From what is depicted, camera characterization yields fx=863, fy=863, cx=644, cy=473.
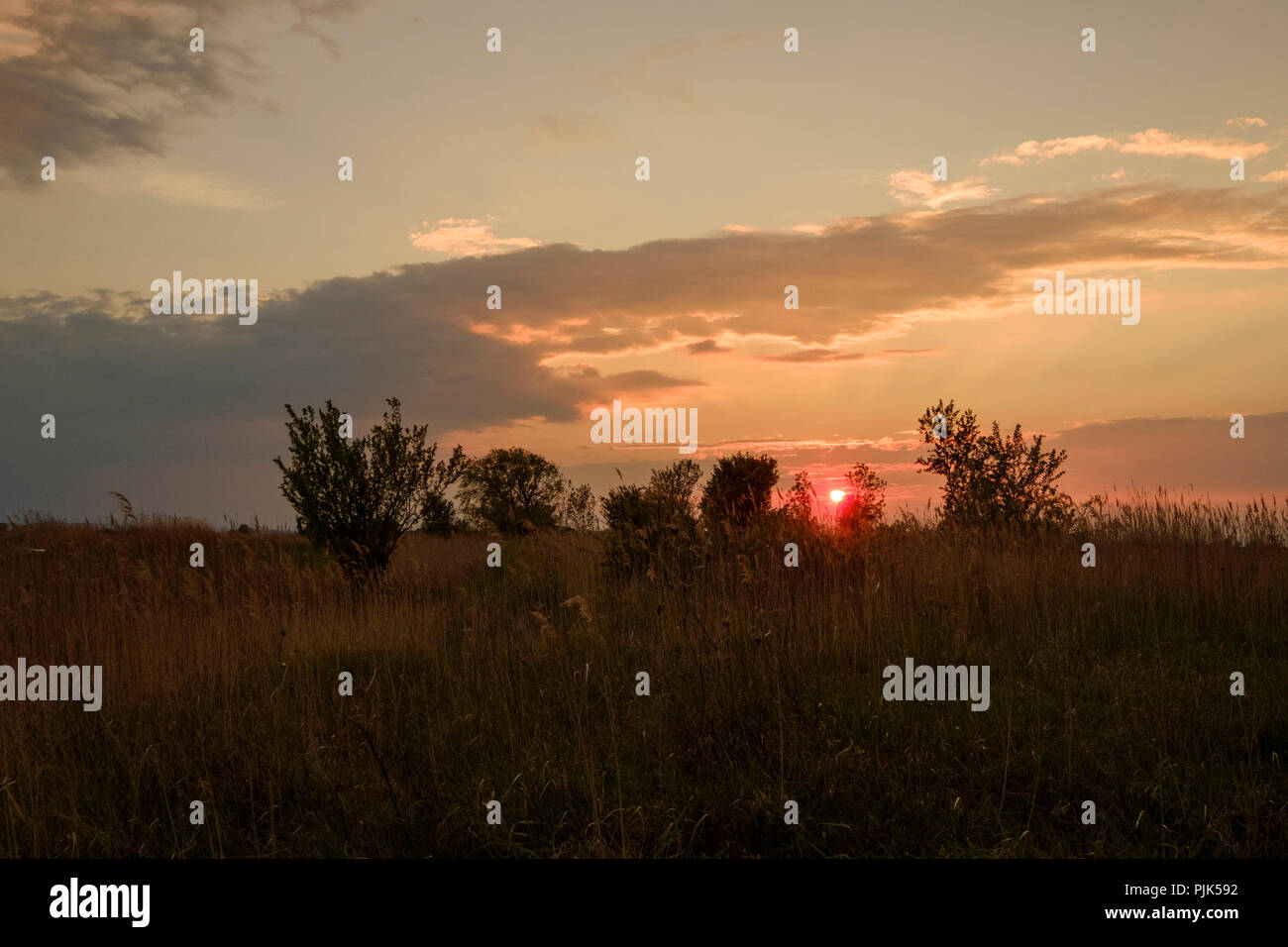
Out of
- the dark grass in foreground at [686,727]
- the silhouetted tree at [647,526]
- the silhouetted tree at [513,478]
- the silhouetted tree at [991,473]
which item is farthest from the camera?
the silhouetted tree at [513,478]

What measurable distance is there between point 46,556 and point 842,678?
55.3 feet

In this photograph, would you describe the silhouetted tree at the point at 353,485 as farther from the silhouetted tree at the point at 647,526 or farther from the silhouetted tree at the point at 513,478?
the silhouetted tree at the point at 513,478

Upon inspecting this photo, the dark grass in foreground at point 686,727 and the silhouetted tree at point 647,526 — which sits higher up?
the silhouetted tree at point 647,526

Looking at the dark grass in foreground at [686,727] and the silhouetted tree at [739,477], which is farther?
the silhouetted tree at [739,477]

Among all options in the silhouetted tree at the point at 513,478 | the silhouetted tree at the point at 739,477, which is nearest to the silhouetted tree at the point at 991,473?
the silhouetted tree at the point at 739,477

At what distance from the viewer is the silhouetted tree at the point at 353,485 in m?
14.3

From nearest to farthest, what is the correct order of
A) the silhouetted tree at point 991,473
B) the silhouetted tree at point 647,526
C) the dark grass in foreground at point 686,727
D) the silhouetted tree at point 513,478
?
the dark grass in foreground at point 686,727
the silhouetted tree at point 647,526
the silhouetted tree at point 991,473
the silhouetted tree at point 513,478

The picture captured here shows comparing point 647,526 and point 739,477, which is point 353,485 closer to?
point 647,526

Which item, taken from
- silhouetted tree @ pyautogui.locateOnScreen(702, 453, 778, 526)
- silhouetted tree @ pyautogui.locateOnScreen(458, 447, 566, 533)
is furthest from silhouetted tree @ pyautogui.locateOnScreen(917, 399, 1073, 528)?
silhouetted tree @ pyautogui.locateOnScreen(458, 447, 566, 533)

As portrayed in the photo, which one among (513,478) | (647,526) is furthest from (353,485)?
(513,478)

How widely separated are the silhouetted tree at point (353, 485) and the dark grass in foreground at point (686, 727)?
11.9 ft

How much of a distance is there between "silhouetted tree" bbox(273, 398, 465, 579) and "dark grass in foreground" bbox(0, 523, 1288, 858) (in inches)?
142

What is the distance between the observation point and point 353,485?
14.4 metres

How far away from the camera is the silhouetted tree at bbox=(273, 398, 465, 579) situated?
562 inches
